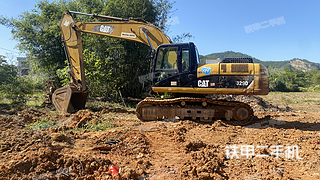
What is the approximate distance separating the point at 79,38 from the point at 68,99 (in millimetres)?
2262

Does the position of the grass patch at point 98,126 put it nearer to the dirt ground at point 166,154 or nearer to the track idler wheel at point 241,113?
the dirt ground at point 166,154

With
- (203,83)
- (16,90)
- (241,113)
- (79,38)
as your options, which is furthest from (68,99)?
(241,113)

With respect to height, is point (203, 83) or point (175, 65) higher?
point (175, 65)

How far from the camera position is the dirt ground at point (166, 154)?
283 centimetres

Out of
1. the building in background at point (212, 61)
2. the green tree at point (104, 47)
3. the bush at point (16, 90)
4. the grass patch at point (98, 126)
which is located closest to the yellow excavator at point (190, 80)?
the building in background at point (212, 61)

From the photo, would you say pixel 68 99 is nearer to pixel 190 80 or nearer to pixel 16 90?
pixel 16 90

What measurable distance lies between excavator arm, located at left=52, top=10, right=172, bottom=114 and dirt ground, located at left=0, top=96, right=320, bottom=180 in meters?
2.10

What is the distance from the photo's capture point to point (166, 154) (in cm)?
374

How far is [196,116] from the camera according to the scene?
19.9 ft

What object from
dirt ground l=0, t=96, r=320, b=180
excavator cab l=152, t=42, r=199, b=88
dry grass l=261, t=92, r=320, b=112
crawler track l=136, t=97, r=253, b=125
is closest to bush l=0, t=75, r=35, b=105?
dirt ground l=0, t=96, r=320, b=180

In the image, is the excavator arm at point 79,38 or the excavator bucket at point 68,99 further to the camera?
the excavator bucket at point 68,99

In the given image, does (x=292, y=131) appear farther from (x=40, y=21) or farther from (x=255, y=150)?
(x=40, y=21)

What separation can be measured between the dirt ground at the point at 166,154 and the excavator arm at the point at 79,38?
210 cm

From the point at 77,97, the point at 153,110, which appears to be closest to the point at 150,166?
the point at 153,110
